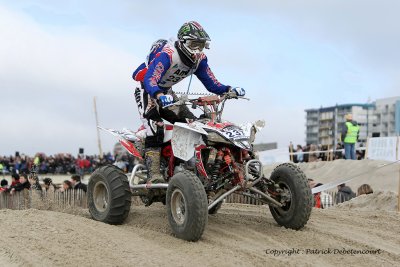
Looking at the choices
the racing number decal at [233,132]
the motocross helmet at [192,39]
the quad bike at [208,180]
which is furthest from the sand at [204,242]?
the motocross helmet at [192,39]

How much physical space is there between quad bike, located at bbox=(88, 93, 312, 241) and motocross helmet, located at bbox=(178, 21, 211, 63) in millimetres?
732

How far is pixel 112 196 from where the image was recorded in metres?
7.43

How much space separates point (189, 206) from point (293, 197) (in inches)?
60.4

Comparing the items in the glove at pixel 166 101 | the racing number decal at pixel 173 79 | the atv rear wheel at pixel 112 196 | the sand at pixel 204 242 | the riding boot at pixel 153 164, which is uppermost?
the racing number decal at pixel 173 79

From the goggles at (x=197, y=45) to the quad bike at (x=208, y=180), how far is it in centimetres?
75

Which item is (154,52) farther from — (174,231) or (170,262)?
(170,262)

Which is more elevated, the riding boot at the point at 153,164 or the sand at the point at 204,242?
the riding boot at the point at 153,164

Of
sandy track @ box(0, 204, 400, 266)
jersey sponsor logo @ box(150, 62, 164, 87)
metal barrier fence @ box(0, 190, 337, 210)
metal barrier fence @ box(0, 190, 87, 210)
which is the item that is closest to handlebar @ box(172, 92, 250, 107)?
jersey sponsor logo @ box(150, 62, 164, 87)

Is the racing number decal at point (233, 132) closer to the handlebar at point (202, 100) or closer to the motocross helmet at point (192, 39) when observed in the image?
the handlebar at point (202, 100)

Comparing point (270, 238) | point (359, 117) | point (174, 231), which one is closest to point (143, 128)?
point (174, 231)

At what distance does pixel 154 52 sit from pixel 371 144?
524 inches

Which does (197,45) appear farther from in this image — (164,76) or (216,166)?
(216,166)

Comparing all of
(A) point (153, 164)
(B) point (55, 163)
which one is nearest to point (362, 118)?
(B) point (55, 163)

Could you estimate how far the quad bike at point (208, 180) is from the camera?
6.20 metres
